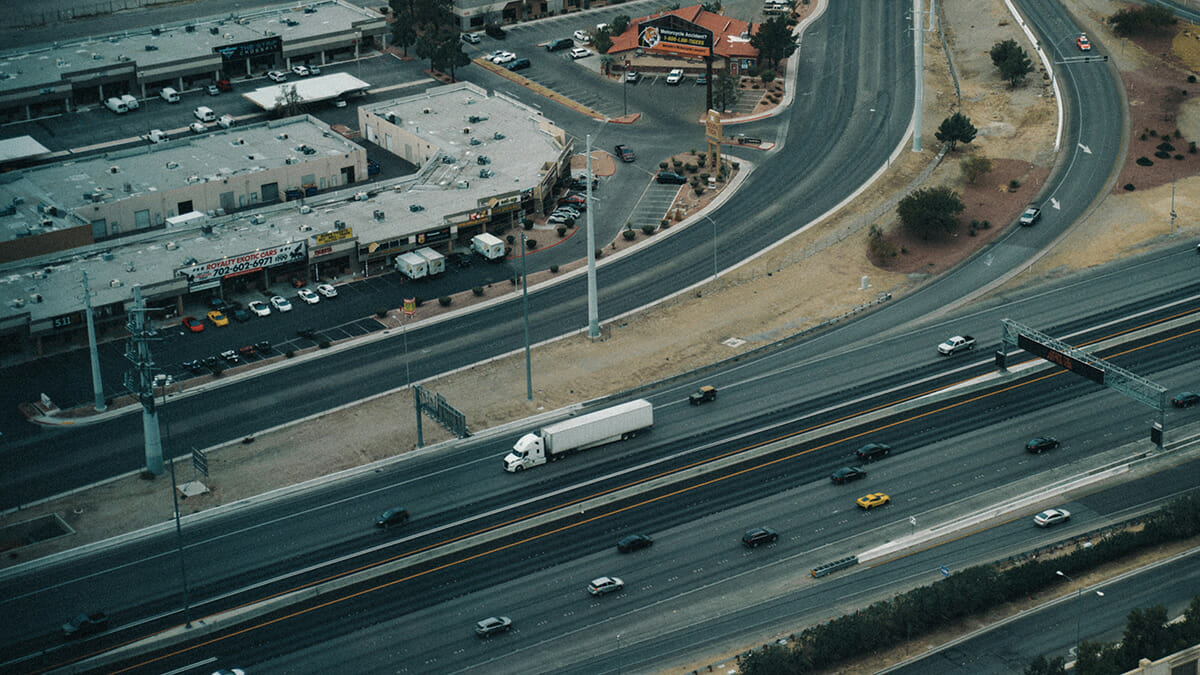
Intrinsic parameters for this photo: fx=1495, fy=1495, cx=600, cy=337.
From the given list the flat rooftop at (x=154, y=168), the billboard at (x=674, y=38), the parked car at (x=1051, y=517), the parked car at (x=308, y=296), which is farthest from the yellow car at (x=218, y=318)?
the parked car at (x=1051, y=517)

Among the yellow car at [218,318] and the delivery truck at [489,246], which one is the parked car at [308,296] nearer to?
the yellow car at [218,318]

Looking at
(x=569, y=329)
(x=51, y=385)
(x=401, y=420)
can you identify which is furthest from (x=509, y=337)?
(x=51, y=385)

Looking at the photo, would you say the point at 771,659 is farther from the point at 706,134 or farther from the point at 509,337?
the point at 706,134

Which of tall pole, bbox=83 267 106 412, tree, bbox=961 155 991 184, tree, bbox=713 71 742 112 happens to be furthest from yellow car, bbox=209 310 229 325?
tree, bbox=961 155 991 184

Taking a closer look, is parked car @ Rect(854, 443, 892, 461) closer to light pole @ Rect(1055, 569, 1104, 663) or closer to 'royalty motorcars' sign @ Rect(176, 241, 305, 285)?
light pole @ Rect(1055, 569, 1104, 663)

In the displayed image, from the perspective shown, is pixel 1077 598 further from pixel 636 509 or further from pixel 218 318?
pixel 218 318

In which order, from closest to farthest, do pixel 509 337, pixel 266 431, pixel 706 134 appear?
pixel 266 431 < pixel 509 337 < pixel 706 134

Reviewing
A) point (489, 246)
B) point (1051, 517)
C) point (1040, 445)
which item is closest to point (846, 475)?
point (1051, 517)
